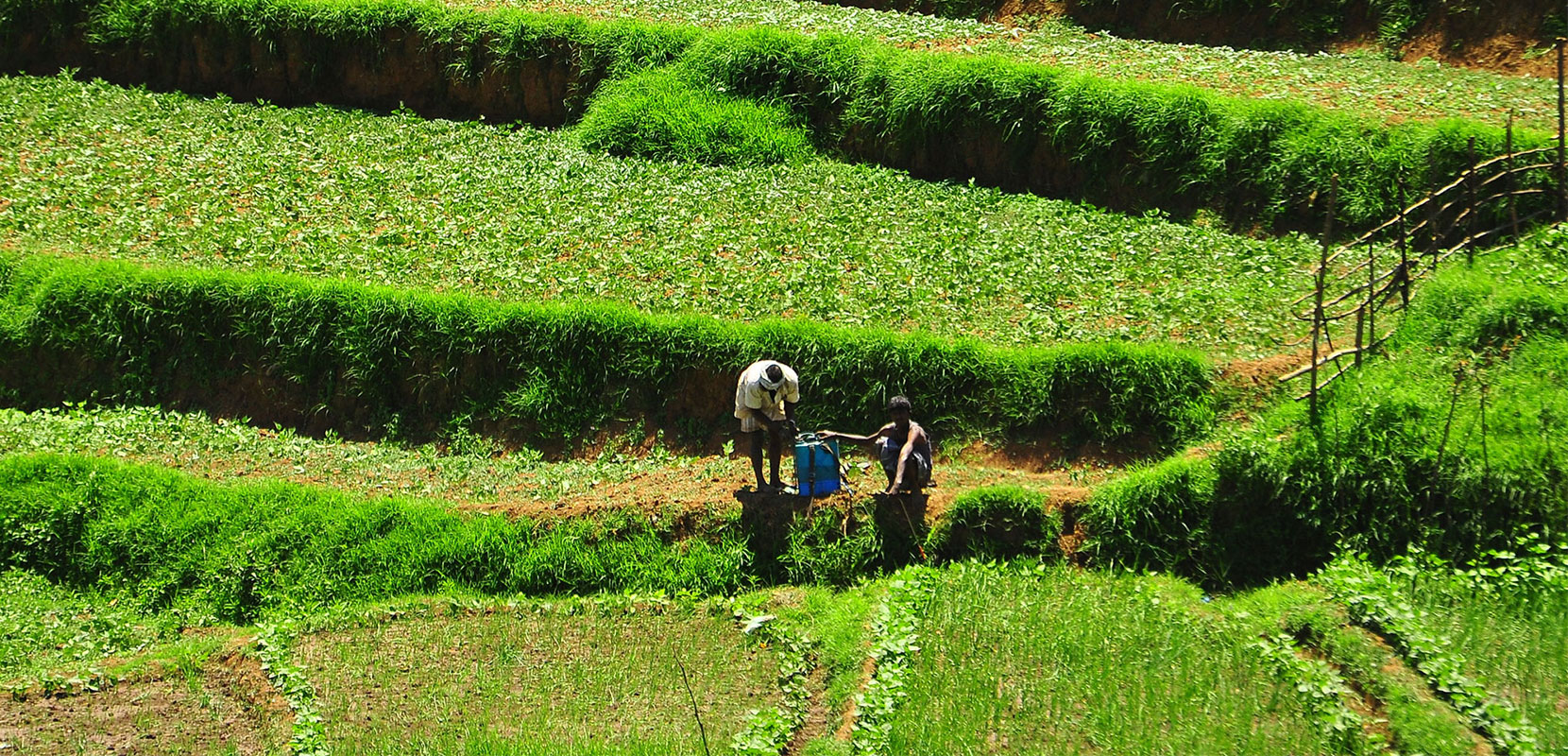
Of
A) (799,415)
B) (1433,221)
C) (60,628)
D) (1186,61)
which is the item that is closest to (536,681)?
(799,415)

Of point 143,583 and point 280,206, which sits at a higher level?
point 280,206

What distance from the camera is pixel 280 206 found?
51.1ft

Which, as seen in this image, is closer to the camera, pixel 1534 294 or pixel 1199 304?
pixel 1534 294

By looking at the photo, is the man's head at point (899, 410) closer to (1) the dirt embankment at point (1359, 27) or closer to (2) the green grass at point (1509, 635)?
(2) the green grass at point (1509, 635)

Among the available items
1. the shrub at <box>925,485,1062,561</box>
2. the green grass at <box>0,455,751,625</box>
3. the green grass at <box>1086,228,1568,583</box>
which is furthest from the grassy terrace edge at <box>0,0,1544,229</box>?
the green grass at <box>0,455,751,625</box>

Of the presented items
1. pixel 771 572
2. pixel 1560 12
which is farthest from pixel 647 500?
pixel 1560 12

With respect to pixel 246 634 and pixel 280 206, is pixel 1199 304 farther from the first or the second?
pixel 280 206

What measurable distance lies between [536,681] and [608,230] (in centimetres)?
600

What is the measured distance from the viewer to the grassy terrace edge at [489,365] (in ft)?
38.4

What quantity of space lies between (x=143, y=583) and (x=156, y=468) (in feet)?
3.95

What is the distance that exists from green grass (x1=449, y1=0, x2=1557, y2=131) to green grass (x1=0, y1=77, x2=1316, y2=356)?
219 centimetres

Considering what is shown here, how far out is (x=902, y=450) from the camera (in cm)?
1069

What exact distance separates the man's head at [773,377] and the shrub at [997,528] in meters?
1.57

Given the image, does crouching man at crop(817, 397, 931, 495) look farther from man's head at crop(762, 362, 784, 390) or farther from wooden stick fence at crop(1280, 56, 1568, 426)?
wooden stick fence at crop(1280, 56, 1568, 426)
